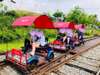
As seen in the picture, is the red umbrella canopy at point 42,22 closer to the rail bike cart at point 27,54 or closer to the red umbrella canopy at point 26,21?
the rail bike cart at point 27,54

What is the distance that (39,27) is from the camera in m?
11.7

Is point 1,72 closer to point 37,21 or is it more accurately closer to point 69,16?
point 37,21

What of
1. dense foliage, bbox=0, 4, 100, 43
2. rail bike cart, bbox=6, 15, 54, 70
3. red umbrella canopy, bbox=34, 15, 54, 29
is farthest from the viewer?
dense foliage, bbox=0, 4, 100, 43

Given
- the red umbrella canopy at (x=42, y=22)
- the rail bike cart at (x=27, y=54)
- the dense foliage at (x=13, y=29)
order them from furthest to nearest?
the dense foliage at (x=13, y=29)
the red umbrella canopy at (x=42, y=22)
the rail bike cart at (x=27, y=54)

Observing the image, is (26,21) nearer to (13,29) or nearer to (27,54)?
(27,54)

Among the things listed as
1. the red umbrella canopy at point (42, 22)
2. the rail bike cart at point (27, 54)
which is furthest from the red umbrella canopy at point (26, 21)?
the red umbrella canopy at point (42, 22)

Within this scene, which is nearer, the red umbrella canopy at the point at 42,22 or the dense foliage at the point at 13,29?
the red umbrella canopy at the point at 42,22

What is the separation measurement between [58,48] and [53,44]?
0.64 metres

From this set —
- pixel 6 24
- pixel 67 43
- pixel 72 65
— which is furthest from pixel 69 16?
pixel 72 65

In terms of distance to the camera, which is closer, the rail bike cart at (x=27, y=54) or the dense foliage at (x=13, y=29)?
the rail bike cart at (x=27, y=54)

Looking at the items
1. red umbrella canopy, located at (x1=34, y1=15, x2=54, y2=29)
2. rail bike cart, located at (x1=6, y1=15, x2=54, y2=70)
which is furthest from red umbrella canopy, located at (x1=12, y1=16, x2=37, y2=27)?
red umbrella canopy, located at (x1=34, y1=15, x2=54, y2=29)

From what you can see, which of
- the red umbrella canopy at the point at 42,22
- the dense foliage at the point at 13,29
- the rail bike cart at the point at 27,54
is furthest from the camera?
the dense foliage at the point at 13,29

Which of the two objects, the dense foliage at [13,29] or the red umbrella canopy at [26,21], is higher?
the red umbrella canopy at [26,21]

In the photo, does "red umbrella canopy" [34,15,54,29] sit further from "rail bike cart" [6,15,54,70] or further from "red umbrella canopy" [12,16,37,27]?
"red umbrella canopy" [12,16,37,27]
